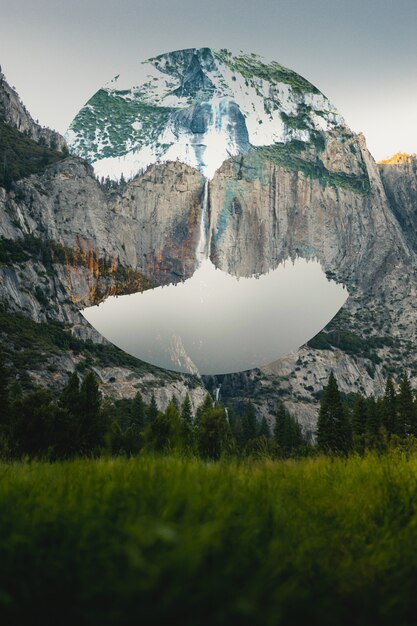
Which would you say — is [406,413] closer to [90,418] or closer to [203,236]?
[203,236]

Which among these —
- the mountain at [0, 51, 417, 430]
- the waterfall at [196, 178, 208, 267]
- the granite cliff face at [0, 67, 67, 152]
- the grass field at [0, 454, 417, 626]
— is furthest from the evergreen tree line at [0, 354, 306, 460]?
the granite cliff face at [0, 67, 67, 152]

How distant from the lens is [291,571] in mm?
3916

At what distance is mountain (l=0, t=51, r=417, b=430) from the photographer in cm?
4138

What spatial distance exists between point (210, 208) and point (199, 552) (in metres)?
43.6

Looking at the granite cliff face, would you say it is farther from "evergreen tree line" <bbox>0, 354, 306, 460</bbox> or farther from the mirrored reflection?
the mirrored reflection

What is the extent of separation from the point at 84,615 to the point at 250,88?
42.0 meters

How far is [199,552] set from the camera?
329 centimetres

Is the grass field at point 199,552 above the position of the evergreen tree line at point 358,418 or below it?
below

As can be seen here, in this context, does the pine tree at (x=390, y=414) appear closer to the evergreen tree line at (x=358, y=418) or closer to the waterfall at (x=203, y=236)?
the evergreen tree line at (x=358, y=418)

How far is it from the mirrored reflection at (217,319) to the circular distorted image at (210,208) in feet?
0.22

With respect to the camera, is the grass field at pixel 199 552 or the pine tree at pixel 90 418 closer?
the grass field at pixel 199 552

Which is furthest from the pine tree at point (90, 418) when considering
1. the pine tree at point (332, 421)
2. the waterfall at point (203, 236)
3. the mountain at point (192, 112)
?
the pine tree at point (332, 421)

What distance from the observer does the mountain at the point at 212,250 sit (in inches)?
1629

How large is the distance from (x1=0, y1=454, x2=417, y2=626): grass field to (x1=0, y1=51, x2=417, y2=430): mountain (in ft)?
91.8
